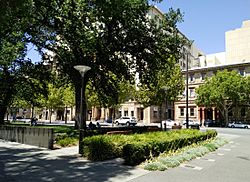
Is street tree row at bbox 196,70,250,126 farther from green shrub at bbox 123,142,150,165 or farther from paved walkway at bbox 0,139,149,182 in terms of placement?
green shrub at bbox 123,142,150,165

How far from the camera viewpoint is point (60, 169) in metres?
10.2

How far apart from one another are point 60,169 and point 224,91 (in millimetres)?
A: 41209

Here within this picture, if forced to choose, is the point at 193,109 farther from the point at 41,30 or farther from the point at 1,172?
the point at 1,172

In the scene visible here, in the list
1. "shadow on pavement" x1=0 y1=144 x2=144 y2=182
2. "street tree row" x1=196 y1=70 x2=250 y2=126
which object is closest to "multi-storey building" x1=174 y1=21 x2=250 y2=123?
"street tree row" x1=196 y1=70 x2=250 y2=126

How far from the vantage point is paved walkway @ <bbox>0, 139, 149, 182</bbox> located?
894 cm

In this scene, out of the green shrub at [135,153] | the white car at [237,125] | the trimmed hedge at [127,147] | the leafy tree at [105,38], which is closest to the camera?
the green shrub at [135,153]

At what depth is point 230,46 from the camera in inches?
3022

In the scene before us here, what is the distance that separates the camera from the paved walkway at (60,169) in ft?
29.3

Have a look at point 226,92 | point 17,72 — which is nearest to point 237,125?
point 226,92

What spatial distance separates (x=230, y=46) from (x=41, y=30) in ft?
214

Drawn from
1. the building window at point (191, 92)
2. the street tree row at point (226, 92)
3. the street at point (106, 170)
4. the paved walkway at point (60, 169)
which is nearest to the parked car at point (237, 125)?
the street tree row at point (226, 92)

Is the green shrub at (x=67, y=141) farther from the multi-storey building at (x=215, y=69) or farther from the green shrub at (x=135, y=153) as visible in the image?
the multi-storey building at (x=215, y=69)

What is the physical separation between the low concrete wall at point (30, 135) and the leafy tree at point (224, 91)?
35.4 meters

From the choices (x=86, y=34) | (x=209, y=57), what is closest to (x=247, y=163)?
(x=86, y=34)
